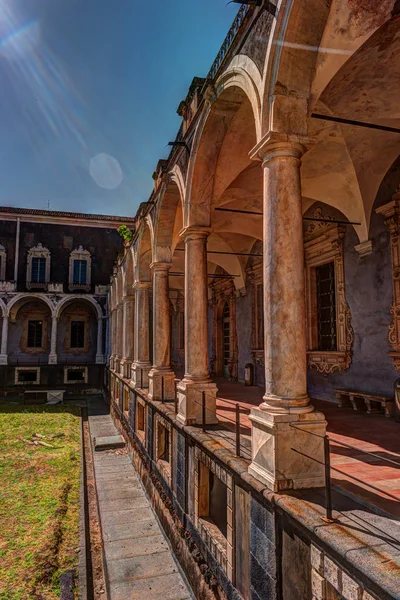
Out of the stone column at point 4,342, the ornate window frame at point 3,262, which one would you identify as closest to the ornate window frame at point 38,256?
the ornate window frame at point 3,262

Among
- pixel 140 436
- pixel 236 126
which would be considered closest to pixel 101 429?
pixel 140 436

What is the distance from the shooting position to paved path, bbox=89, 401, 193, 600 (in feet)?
19.3

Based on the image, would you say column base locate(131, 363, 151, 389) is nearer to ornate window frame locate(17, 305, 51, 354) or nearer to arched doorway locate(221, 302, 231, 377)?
arched doorway locate(221, 302, 231, 377)

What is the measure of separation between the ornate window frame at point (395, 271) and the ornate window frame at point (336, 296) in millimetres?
1298

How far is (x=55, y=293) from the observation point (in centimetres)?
2797

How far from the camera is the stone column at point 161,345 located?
993cm

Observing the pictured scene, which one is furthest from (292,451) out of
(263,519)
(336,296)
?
(336,296)

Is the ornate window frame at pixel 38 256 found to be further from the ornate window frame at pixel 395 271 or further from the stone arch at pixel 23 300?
the ornate window frame at pixel 395 271

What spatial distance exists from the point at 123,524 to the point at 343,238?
7.35m

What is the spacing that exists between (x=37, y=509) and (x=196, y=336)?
4.65m

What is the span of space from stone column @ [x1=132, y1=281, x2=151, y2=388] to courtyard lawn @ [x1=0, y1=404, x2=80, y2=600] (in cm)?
291

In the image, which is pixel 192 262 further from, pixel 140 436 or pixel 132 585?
pixel 140 436

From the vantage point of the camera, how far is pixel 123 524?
8.07m

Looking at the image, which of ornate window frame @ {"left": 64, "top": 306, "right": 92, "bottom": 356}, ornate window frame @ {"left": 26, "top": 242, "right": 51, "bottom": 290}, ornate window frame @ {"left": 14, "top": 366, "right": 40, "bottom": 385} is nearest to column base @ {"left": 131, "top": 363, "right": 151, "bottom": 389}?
ornate window frame @ {"left": 14, "top": 366, "right": 40, "bottom": 385}
